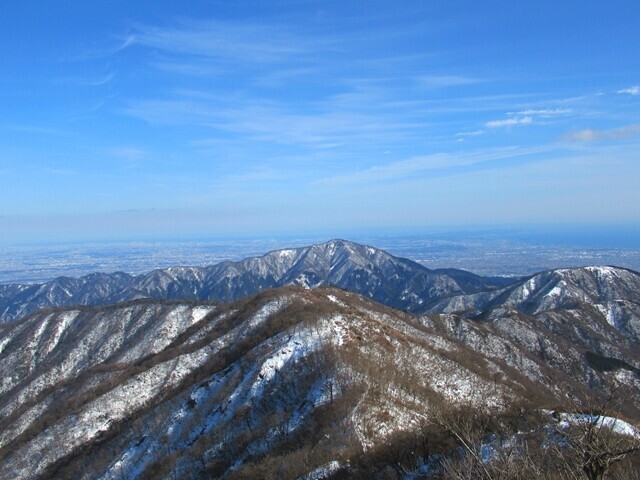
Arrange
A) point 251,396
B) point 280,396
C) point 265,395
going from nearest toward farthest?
point 280,396, point 265,395, point 251,396

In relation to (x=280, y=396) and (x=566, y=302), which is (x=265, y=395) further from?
(x=566, y=302)

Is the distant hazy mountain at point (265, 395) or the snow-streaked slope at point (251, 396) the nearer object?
the distant hazy mountain at point (265, 395)

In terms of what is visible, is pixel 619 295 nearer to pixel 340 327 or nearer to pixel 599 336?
pixel 599 336

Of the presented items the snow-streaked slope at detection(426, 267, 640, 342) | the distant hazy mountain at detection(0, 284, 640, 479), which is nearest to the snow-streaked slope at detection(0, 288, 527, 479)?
the distant hazy mountain at detection(0, 284, 640, 479)

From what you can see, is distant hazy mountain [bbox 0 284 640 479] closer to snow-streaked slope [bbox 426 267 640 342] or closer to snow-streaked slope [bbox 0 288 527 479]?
snow-streaked slope [bbox 0 288 527 479]

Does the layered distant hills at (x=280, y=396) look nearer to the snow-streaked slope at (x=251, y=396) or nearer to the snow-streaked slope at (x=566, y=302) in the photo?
the snow-streaked slope at (x=251, y=396)

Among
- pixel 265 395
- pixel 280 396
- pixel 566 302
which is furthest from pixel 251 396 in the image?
pixel 566 302

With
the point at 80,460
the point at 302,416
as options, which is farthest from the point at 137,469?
the point at 302,416

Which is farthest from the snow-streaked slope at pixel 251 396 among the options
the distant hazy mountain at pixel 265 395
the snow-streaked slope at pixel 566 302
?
the snow-streaked slope at pixel 566 302
